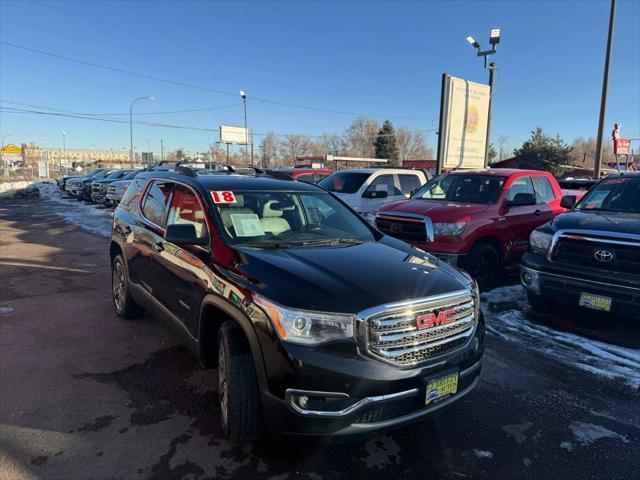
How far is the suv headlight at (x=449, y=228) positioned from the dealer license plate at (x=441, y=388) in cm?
392

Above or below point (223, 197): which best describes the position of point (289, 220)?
below

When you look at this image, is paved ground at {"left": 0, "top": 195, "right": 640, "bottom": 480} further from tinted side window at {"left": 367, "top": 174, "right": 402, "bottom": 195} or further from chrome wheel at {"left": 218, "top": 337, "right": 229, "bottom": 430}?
tinted side window at {"left": 367, "top": 174, "right": 402, "bottom": 195}

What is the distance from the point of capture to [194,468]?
2771 mm

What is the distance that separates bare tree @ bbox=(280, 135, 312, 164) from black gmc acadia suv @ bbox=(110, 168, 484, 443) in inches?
3978

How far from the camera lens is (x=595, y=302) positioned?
4.74 m

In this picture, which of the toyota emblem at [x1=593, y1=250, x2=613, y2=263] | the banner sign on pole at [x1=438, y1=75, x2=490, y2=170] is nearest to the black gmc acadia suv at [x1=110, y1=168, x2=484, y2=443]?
the toyota emblem at [x1=593, y1=250, x2=613, y2=263]

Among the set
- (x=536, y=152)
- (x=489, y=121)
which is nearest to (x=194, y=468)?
(x=489, y=121)

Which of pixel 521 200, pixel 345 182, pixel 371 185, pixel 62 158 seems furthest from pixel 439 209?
pixel 62 158

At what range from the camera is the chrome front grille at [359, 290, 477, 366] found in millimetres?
2562

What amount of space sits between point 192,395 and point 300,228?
167cm

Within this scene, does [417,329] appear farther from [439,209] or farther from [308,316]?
[439,209]

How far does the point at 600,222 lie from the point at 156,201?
16.4 ft

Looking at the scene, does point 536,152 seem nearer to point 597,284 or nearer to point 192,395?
point 597,284

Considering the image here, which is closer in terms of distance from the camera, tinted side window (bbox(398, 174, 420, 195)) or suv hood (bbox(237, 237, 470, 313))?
suv hood (bbox(237, 237, 470, 313))
